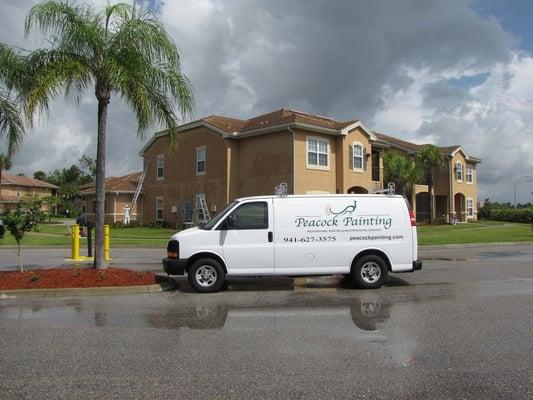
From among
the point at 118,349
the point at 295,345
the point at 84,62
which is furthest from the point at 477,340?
the point at 84,62

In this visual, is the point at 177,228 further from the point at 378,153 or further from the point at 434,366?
the point at 434,366

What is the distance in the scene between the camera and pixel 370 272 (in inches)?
440

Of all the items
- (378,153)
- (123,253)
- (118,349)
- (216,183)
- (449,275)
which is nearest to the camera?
(118,349)

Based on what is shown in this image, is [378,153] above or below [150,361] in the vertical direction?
above

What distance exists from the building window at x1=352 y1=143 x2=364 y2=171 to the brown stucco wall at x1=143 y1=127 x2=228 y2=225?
25.9 ft

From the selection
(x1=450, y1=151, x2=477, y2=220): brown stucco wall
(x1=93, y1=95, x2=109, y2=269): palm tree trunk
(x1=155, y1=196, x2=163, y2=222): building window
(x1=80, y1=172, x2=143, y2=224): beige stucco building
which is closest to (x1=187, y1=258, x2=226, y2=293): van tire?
(x1=93, y1=95, x2=109, y2=269): palm tree trunk

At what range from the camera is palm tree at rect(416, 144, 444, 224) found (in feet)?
137

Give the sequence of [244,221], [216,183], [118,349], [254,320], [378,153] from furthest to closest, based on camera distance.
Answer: [378,153] → [216,183] → [244,221] → [254,320] → [118,349]

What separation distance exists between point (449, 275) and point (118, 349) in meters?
9.58

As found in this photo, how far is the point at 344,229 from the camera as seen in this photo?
11.1 meters

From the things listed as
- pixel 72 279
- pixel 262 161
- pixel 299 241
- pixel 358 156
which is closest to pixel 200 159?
pixel 262 161

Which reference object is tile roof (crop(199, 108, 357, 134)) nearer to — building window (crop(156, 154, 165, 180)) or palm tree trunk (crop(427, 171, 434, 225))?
building window (crop(156, 154, 165, 180))

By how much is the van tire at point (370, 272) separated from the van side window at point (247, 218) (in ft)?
7.01

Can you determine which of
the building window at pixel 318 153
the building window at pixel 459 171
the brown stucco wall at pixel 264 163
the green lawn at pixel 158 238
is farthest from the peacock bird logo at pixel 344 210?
the building window at pixel 459 171
